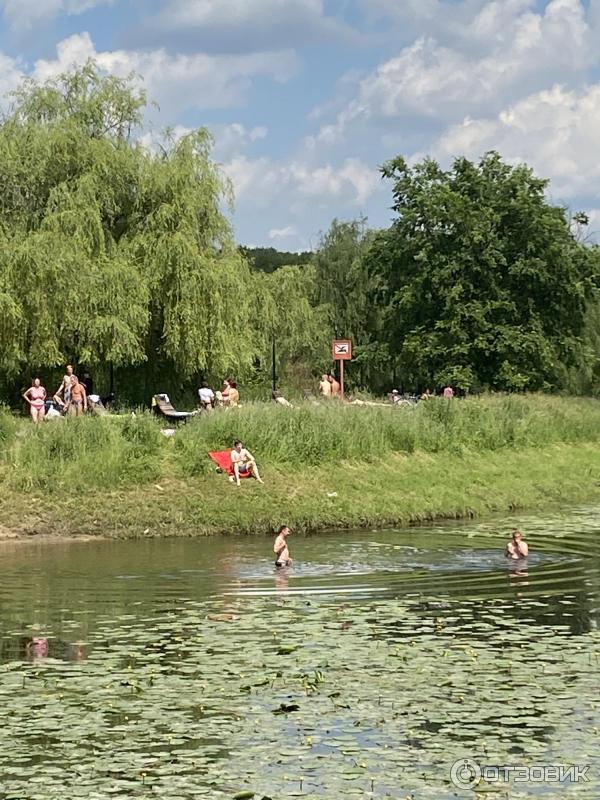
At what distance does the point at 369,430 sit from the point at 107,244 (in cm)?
1176

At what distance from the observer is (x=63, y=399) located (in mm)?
32281

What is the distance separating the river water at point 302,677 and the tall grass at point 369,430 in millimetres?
7209

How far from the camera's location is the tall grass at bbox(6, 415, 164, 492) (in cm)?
2473

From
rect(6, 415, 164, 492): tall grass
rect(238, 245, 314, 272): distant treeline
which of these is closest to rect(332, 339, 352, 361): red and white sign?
rect(6, 415, 164, 492): tall grass

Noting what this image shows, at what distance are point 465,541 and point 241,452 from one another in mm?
5723

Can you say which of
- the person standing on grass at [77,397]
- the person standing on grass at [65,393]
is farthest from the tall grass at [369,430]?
the person standing on grass at [65,393]

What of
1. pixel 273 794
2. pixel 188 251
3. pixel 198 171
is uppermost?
pixel 198 171

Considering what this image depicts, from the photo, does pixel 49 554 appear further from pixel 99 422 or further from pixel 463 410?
pixel 463 410

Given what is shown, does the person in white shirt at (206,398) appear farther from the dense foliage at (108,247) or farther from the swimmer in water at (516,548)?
the swimmer in water at (516,548)

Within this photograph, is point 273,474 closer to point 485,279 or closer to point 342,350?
point 342,350

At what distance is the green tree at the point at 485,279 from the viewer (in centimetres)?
5084

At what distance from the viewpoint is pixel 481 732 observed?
970cm

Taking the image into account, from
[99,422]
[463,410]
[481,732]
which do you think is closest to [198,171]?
[463,410]

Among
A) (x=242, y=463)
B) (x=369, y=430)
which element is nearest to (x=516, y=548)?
(x=242, y=463)
